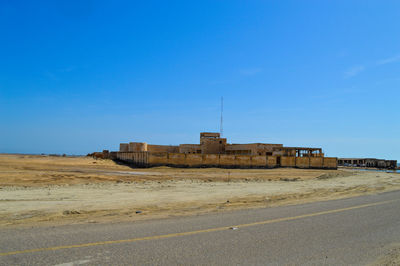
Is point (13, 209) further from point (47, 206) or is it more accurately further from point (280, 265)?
point (280, 265)

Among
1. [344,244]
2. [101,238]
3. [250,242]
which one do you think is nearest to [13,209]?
[101,238]

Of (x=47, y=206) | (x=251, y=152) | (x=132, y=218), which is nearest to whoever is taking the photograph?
(x=132, y=218)

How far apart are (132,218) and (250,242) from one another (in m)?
3.91

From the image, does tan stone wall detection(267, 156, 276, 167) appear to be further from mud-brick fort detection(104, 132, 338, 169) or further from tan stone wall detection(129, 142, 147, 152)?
tan stone wall detection(129, 142, 147, 152)

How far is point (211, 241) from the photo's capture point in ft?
20.6

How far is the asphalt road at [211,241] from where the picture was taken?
203 inches

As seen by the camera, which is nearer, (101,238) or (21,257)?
(21,257)

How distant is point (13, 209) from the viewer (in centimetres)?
1012

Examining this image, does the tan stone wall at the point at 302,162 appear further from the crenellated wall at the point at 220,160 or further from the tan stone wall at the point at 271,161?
the tan stone wall at the point at 271,161

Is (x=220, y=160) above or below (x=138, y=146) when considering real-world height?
below

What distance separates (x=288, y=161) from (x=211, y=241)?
3815 cm

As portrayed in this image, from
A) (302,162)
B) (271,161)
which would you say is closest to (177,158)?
(271,161)

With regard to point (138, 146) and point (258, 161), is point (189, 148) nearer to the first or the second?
point (138, 146)

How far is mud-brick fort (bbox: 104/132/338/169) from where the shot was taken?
3731 centimetres
